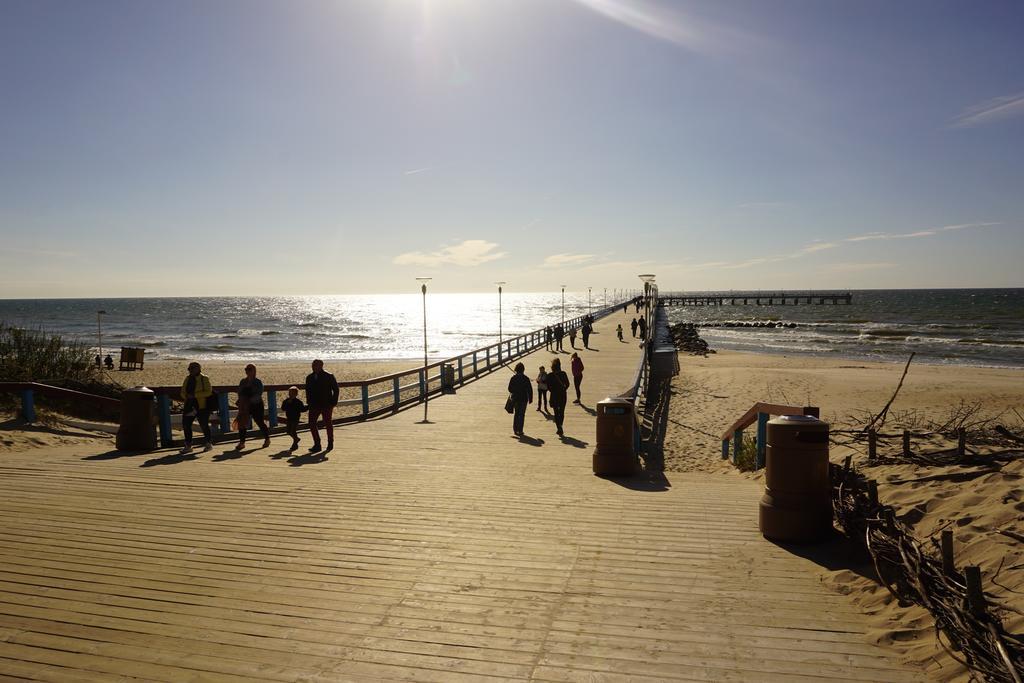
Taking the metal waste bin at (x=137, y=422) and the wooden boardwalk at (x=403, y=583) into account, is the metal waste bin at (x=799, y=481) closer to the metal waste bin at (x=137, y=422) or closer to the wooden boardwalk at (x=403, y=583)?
the wooden boardwalk at (x=403, y=583)

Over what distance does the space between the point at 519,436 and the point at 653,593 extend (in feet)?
23.0

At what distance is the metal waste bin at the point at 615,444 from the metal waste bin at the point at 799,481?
288cm

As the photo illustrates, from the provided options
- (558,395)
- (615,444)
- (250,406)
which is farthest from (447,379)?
(615,444)

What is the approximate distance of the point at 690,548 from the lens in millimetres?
5445

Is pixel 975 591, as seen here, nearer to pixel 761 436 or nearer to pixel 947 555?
pixel 947 555

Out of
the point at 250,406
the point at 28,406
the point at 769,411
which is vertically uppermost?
the point at 769,411

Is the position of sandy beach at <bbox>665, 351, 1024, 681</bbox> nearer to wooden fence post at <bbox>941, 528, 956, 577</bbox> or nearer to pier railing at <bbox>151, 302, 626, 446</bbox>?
wooden fence post at <bbox>941, 528, 956, 577</bbox>

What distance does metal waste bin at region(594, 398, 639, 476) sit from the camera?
8336 millimetres

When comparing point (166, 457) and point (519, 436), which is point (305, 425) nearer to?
point (166, 457)

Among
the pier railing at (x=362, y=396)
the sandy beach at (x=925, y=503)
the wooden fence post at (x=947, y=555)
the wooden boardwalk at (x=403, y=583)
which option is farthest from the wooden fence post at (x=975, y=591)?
the pier railing at (x=362, y=396)

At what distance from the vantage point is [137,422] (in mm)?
9969

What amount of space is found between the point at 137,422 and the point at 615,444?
7.51 metres

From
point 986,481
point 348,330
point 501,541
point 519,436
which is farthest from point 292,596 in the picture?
point 348,330

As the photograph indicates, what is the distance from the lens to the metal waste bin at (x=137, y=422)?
32.6 feet
